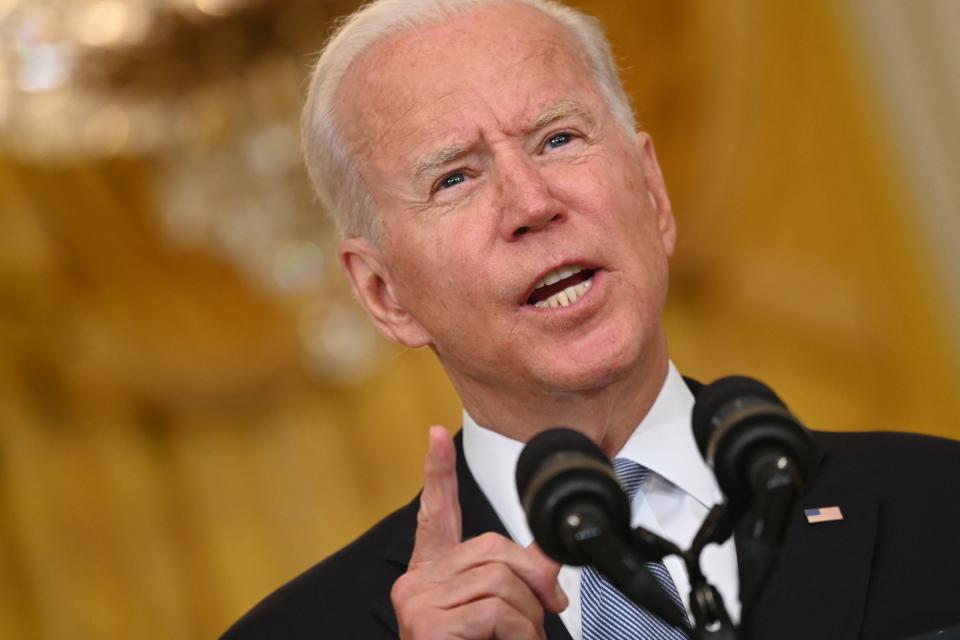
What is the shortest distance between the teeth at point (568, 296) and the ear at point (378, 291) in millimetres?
267

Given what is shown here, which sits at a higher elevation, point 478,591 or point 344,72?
point 344,72

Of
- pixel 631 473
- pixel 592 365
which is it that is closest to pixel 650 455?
pixel 631 473

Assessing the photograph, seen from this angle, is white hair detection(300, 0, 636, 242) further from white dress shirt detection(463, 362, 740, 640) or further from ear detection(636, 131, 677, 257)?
white dress shirt detection(463, 362, 740, 640)

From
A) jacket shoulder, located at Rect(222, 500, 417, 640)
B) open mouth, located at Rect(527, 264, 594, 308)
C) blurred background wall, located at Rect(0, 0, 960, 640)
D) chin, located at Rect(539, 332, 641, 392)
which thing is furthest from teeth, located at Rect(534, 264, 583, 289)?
blurred background wall, located at Rect(0, 0, 960, 640)

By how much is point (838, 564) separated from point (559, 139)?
2.31 feet

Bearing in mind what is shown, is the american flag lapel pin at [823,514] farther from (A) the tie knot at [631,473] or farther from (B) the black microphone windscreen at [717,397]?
(B) the black microphone windscreen at [717,397]

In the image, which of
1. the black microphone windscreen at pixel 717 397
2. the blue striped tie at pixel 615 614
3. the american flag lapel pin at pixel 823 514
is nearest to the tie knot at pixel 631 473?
the blue striped tie at pixel 615 614

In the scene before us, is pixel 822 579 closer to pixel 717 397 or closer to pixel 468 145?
pixel 717 397

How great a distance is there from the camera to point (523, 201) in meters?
1.84

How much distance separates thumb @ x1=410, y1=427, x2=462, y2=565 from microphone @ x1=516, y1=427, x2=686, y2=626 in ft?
1.21

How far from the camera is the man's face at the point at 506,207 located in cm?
184

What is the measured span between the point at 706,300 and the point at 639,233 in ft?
9.74

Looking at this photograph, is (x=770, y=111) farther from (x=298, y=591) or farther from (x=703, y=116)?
(x=298, y=591)

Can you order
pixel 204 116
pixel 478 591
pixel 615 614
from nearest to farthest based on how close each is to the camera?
1. pixel 478 591
2. pixel 615 614
3. pixel 204 116
